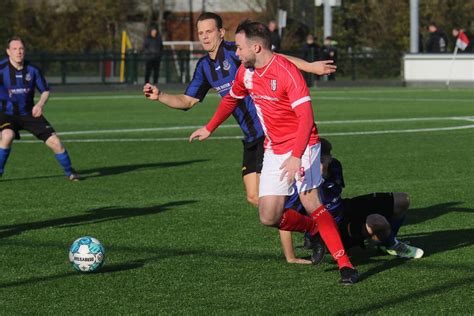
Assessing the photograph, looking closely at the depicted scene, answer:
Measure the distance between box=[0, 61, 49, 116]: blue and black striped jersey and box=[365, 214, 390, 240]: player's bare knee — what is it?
27.1 ft

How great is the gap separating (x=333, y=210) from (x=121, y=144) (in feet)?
41.2

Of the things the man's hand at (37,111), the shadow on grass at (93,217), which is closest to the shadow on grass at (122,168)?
the man's hand at (37,111)

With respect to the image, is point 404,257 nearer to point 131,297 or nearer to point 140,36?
point 131,297

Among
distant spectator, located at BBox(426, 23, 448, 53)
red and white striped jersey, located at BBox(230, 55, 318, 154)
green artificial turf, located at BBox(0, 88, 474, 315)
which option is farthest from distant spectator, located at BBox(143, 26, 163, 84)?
red and white striped jersey, located at BBox(230, 55, 318, 154)

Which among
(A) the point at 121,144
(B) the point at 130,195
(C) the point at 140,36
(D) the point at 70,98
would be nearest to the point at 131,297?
(B) the point at 130,195

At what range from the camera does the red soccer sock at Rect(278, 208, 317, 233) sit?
857 cm

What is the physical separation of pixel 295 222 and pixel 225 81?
7.74ft

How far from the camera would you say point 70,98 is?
38.0m

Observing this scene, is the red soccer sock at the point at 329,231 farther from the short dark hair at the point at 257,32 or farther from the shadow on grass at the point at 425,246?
the short dark hair at the point at 257,32

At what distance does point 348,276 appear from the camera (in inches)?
323

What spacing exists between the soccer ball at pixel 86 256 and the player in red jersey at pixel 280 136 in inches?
50.4

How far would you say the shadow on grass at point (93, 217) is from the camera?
36.9ft

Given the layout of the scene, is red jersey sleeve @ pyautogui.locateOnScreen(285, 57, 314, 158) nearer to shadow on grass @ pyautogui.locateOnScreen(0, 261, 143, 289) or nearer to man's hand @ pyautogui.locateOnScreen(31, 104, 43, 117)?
shadow on grass @ pyautogui.locateOnScreen(0, 261, 143, 289)

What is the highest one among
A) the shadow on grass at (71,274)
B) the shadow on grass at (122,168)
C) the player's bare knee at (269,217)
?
the player's bare knee at (269,217)
